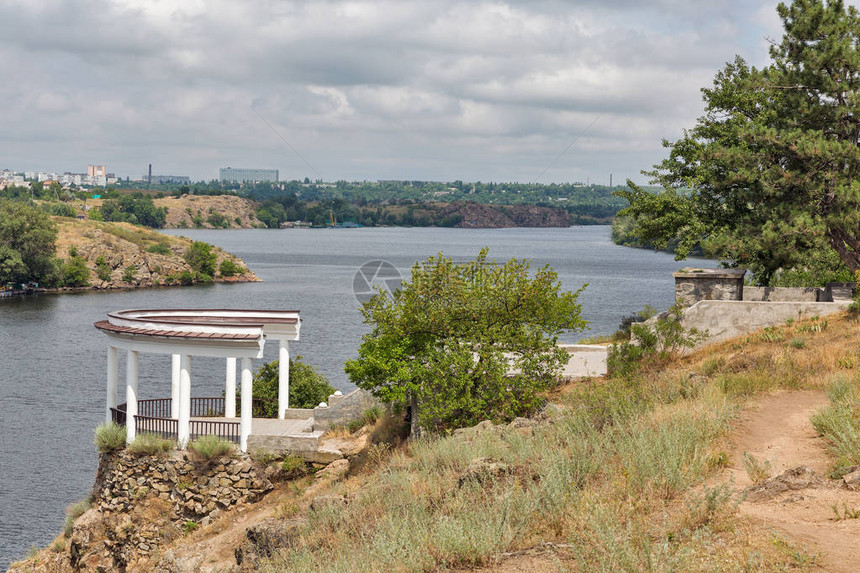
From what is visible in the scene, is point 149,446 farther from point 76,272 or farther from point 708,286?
point 76,272

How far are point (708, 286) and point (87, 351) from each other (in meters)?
53.0

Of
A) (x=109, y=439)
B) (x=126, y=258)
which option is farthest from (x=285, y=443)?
(x=126, y=258)

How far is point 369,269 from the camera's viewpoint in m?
139

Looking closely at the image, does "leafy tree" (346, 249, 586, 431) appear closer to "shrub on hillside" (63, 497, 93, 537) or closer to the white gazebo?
the white gazebo

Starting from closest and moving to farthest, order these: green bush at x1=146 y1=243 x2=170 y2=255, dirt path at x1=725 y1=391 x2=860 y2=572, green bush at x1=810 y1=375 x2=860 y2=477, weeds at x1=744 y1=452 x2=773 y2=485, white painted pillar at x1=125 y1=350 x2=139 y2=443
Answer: dirt path at x1=725 y1=391 x2=860 y2=572 → weeds at x1=744 y1=452 x2=773 y2=485 → green bush at x1=810 y1=375 x2=860 y2=477 → white painted pillar at x1=125 y1=350 x2=139 y2=443 → green bush at x1=146 y1=243 x2=170 y2=255

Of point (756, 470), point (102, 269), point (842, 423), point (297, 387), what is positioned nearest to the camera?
point (756, 470)

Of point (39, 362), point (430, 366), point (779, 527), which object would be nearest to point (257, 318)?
point (430, 366)

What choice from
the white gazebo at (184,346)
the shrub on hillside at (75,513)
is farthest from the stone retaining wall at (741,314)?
the shrub on hillside at (75,513)

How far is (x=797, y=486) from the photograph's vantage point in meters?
10.2

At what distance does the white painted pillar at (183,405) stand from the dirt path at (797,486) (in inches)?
628

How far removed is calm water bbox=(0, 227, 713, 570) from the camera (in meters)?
32.8

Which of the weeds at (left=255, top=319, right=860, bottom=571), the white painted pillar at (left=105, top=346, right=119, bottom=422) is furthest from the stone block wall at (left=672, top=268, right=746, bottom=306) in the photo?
the white painted pillar at (left=105, top=346, right=119, bottom=422)

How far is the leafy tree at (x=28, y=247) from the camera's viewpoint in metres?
117

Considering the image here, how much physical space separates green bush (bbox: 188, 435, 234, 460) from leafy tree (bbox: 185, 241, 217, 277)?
11809 cm
